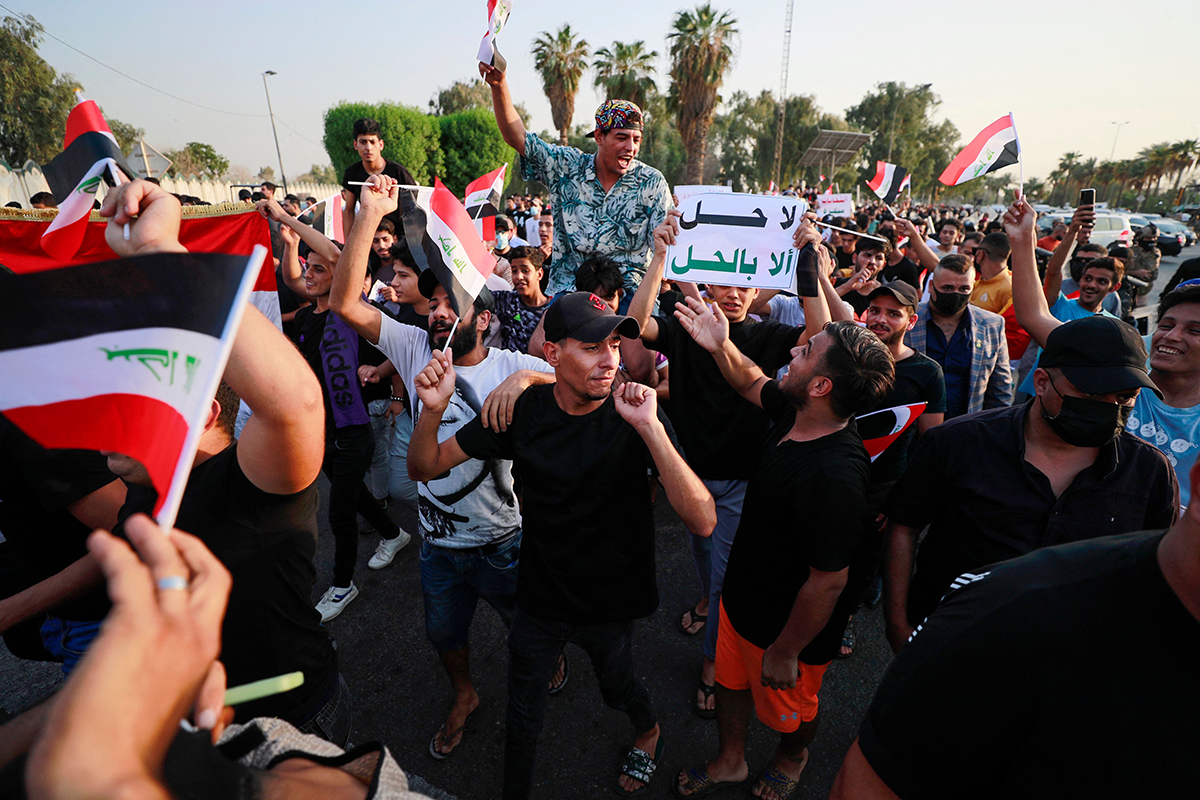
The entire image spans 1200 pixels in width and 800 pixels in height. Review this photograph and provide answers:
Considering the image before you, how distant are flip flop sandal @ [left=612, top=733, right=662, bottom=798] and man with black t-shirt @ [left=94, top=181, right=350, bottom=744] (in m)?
1.38

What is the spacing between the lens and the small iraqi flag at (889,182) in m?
7.54

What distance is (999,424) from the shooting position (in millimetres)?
2162

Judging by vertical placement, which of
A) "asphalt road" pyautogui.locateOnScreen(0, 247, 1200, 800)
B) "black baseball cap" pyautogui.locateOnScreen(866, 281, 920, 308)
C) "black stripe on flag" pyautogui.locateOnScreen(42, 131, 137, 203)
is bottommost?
"asphalt road" pyautogui.locateOnScreen(0, 247, 1200, 800)

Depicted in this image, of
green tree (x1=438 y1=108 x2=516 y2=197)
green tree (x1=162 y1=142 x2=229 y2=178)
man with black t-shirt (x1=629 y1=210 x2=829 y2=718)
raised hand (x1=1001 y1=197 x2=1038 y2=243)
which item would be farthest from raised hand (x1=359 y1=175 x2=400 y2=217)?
green tree (x1=162 y1=142 x2=229 y2=178)

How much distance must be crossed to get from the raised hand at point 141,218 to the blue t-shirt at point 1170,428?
3.65 meters

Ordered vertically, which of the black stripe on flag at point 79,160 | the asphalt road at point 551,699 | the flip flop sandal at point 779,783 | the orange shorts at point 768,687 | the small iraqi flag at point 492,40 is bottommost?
the asphalt road at point 551,699

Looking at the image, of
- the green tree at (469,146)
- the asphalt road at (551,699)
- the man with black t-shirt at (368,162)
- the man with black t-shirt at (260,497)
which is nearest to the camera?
the man with black t-shirt at (260,497)

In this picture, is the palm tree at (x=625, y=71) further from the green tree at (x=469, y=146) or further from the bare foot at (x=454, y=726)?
the bare foot at (x=454, y=726)

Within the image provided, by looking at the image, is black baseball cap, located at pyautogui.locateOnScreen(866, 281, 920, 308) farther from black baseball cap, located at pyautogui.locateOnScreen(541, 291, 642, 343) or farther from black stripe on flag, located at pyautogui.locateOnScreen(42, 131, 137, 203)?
black stripe on flag, located at pyautogui.locateOnScreen(42, 131, 137, 203)

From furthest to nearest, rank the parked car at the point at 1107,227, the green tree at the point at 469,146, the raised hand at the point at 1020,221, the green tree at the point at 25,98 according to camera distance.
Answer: the green tree at the point at 469,146 < the green tree at the point at 25,98 < the parked car at the point at 1107,227 < the raised hand at the point at 1020,221

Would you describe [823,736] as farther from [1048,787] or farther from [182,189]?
[182,189]

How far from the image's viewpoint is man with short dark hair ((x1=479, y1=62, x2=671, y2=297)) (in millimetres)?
3818

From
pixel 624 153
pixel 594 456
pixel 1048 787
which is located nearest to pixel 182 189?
pixel 624 153

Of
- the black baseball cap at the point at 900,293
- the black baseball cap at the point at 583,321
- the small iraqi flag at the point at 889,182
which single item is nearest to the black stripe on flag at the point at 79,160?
the black baseball cap at the point at 583,321
